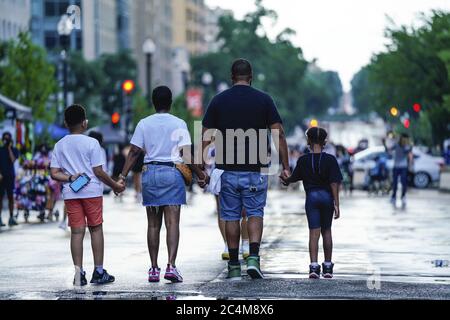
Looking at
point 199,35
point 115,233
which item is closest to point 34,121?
point 115,233

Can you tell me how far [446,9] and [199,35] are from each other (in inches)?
5002

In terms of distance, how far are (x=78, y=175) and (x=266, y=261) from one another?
3.07m

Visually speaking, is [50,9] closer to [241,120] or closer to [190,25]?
[190,25]

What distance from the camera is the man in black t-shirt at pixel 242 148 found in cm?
1406

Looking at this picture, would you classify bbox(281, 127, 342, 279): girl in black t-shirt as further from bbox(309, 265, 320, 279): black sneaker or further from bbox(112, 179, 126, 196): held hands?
bbox(112, 179, 126, 196): held hands

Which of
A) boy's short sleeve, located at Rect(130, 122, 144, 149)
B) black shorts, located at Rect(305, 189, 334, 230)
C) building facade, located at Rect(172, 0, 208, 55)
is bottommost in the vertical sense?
black shorts, located at Rect(305, 189, 334, 230)

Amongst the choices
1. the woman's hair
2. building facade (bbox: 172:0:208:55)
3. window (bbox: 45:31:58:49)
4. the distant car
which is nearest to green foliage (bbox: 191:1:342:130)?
building facade (bbox: 172:0:208:55)

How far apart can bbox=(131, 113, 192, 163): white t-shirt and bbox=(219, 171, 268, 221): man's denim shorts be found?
1.69ft

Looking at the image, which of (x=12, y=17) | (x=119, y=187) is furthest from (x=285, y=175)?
(x=12, y=17)

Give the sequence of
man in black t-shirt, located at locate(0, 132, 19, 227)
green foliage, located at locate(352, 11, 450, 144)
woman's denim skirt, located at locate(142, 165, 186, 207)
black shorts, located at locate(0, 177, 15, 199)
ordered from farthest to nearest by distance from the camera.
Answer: green foliage, located at locate(352, 11, 450, 144) < black shorts, located at locate(0, 177, 15, 199) < man in black t-shirt, located at locate(0, 132, 19, 227) < woman's denim skirt, located at locate(142, 165, 186, 207)

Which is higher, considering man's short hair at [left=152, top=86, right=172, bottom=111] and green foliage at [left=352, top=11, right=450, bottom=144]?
green foliage at [left=352, top=11, right=450, bottom=144]

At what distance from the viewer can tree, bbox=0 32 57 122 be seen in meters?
48.4

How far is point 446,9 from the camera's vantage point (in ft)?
207
